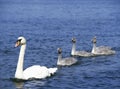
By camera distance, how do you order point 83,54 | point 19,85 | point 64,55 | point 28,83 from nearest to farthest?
point 19,85 → point 28,83 → point 83,54 → point 64,55

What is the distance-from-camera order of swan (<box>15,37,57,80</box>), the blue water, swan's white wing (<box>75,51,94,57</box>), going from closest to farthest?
the blue water
swan (<box>15,37,57,80</box>)
swan's white wing (<box>75,51,94,57</box>)

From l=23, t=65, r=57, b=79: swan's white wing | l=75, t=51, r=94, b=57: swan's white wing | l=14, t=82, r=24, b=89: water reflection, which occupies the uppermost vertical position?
l=75, t=51, r=94, b=57: swan's white wing

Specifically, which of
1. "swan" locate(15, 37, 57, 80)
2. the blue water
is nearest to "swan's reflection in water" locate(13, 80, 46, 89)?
the blue water

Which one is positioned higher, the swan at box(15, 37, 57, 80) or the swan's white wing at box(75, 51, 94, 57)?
the swan's white wing at box(75, 51, 94, 57)

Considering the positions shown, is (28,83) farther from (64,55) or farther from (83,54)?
(64,55)

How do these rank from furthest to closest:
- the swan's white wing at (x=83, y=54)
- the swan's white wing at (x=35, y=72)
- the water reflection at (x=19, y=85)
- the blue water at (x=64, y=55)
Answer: the swan's white wing at (x=83, y=54) < the swan's white wing at (x=35, y=72) < the blue water at (x=64, y=55) < the water reflection at (x=19, y=85)

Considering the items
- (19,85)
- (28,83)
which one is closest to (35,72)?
(28,83)

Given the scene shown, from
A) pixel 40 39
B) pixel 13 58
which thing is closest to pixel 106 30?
pixel 40 39

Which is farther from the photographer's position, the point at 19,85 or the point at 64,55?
the point at 64,55

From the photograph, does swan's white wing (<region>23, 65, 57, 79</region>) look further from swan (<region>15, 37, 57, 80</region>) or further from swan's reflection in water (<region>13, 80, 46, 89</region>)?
swan's reflection in water (<region>13, 80, 46, 89</region>)

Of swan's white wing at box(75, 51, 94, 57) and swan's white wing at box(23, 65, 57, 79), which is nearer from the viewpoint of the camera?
swan's white wing at box(23, 65, 57, 79)

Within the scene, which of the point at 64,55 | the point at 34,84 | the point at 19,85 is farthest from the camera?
the point at 64,55

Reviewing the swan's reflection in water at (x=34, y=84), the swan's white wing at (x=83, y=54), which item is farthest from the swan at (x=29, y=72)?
the swan's white wing at (x=83, y=54)

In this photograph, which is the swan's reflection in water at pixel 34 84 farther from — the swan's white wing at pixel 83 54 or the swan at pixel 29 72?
the swan's white wing at pixel 83 54
